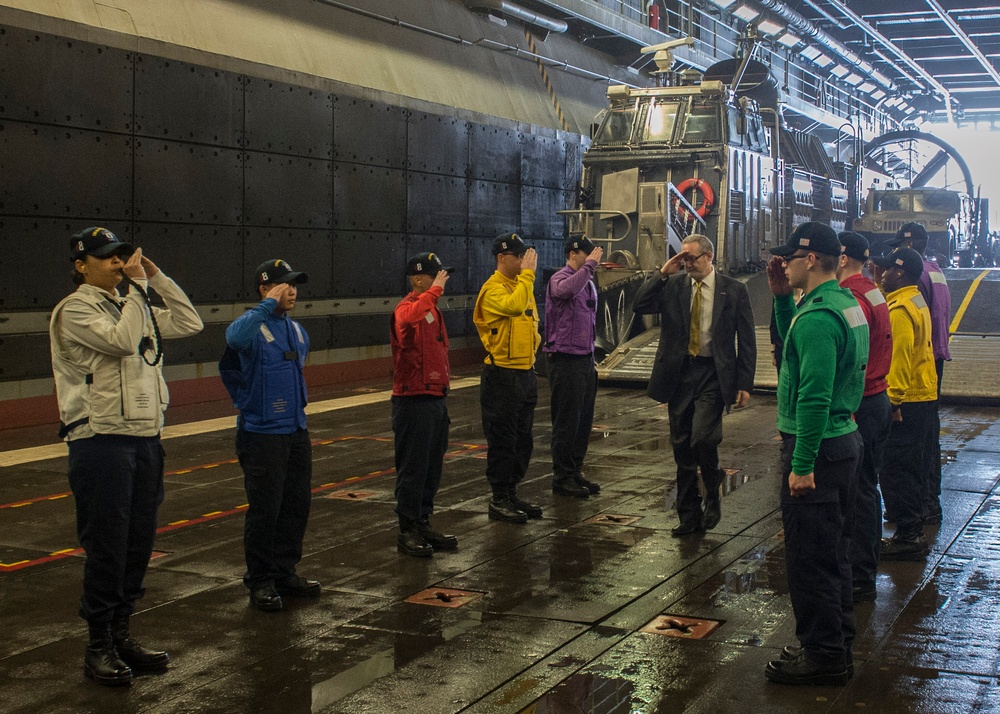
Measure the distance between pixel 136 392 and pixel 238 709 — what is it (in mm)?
1534

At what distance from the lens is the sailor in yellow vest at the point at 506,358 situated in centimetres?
824

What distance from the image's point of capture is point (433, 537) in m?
7.49

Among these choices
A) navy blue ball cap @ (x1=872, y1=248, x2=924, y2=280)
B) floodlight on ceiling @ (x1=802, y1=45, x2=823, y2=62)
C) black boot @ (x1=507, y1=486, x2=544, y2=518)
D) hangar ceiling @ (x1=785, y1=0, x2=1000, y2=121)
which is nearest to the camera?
navy blue ball cap @ (x1=872, y1=248, x2=924, y2=280)

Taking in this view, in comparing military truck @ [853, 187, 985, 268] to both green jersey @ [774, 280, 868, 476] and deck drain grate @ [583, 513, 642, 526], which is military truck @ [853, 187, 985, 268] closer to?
deck drain grate @ [583, 513, 642, 526]

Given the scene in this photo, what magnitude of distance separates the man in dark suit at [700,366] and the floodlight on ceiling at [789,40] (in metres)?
27.1

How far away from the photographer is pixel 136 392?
5262 millimetres

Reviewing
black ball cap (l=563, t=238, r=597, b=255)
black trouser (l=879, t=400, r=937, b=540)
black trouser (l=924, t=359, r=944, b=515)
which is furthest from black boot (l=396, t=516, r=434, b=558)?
black trouser (l=924, t=359, r=944, b=515)

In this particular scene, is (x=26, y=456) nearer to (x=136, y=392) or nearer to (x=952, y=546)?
(x=136, y=392)

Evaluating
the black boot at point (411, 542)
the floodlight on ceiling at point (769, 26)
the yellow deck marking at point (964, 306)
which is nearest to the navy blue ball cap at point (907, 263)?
the black boot at point (411, 542)

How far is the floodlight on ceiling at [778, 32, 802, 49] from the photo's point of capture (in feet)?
109

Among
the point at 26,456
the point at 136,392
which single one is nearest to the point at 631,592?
the point at 136,392

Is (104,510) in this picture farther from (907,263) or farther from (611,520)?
(907,263)

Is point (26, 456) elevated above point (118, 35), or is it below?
below

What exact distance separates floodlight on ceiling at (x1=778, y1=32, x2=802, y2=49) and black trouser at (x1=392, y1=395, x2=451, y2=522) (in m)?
28.6
